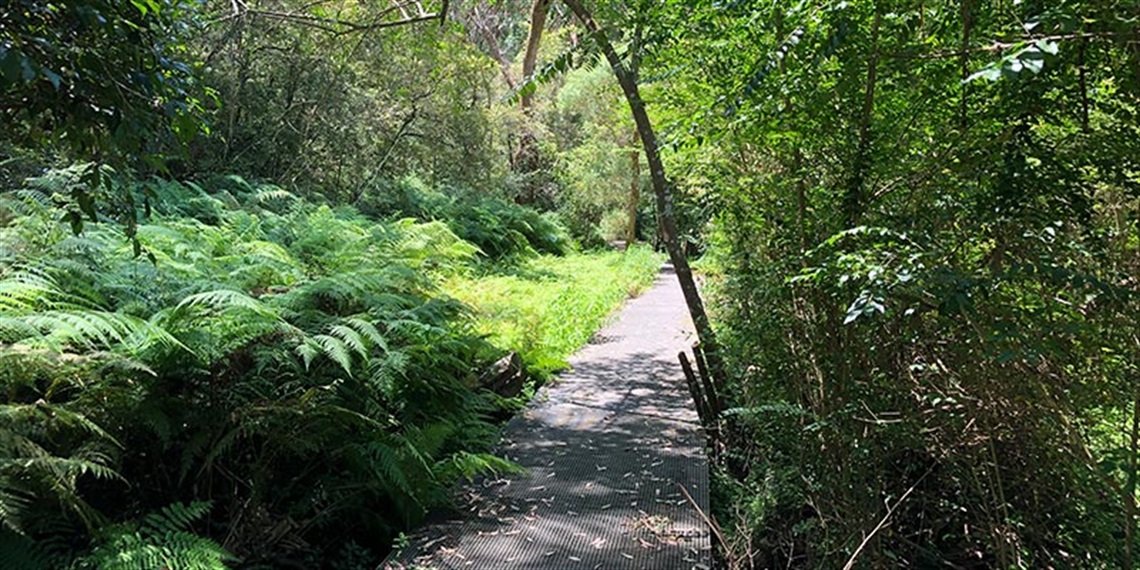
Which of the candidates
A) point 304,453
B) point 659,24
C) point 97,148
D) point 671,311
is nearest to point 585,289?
point 671,311

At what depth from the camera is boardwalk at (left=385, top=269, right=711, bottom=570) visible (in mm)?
3070

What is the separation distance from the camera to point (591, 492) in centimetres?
375

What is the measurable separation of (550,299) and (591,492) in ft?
21.3

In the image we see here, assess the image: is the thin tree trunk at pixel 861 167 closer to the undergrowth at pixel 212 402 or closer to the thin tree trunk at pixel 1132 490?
the thin tree trunk at pixel 1132 490

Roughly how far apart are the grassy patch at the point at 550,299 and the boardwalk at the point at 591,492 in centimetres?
76

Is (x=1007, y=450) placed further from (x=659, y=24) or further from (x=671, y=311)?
(x=671, y=311)

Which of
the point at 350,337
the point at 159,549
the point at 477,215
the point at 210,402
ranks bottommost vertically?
the point at 159,549

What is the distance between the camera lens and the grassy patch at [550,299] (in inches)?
252

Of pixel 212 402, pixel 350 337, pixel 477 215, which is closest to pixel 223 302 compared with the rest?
pixel 212 402

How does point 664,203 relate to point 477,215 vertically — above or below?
above

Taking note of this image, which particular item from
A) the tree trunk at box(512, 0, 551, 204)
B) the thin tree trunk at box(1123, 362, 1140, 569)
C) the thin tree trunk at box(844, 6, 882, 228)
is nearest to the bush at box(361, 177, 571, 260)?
the tree trunk at box(512, 0, 551, 204)

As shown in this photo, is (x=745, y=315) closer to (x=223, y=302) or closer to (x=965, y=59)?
(x=965, y=59)

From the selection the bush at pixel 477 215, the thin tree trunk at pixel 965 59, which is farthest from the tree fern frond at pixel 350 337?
the bush at pixel 477 215

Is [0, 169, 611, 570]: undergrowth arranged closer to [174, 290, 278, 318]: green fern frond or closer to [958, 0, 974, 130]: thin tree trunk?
[174, 290, 278, 318]: green fern frond
